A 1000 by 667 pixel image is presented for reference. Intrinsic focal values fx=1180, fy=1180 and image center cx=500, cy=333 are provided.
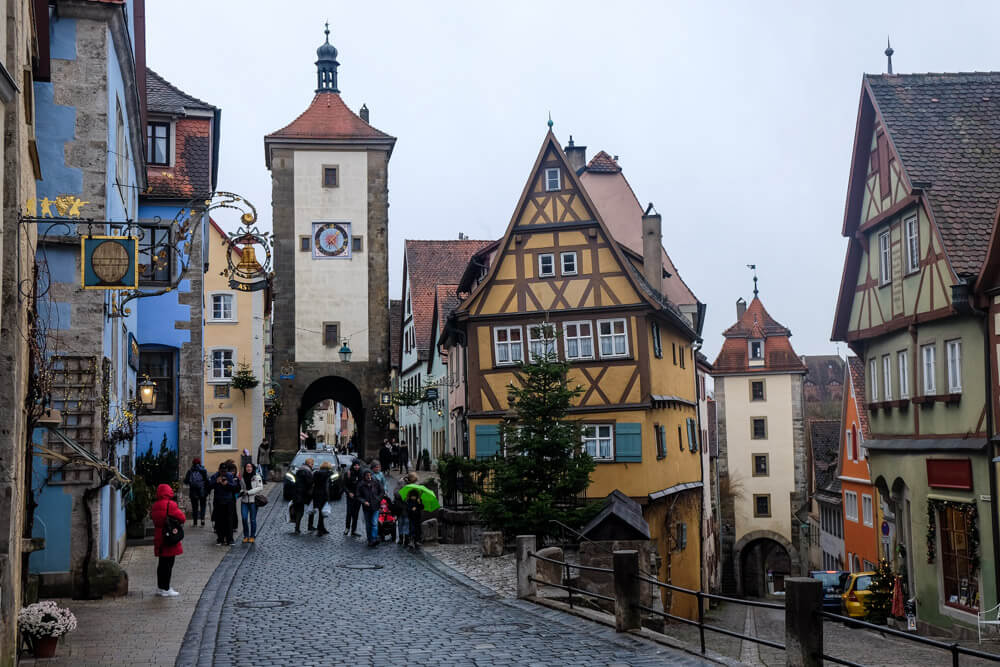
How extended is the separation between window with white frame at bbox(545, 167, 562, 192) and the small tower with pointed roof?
1351 inches

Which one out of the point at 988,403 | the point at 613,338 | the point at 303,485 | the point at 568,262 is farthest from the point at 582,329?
the point at 988,403

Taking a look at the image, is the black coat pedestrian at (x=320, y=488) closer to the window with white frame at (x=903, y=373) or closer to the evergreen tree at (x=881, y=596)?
the evergreen tree at (x=881, y=596)

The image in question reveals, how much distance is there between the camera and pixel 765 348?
64.2m

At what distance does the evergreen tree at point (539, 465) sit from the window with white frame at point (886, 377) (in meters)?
7.27

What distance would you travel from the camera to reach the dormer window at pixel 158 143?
86.7ft

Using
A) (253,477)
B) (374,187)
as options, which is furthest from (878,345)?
(374,187)

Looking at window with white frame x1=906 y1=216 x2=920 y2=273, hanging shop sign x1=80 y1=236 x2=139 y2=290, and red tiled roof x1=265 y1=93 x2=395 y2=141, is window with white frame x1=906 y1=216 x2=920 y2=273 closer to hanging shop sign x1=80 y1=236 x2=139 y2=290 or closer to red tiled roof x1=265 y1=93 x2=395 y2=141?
hanging shop sign x1=80 y1=236 x2=139 y2=290

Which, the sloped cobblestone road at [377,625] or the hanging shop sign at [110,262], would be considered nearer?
the sloped cobblestone road at [377,625]

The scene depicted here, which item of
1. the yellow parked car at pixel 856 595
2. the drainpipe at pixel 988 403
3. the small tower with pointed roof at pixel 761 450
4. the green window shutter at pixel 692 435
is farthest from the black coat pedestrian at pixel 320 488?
the small tower with pointed roof at pixel 761 450

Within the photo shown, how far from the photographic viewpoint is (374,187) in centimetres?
5647

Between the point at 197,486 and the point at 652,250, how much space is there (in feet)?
51.9

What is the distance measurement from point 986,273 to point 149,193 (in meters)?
17.2

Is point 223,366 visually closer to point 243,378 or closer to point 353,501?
point 243,378

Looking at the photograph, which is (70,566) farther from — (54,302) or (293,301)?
(293,301)
